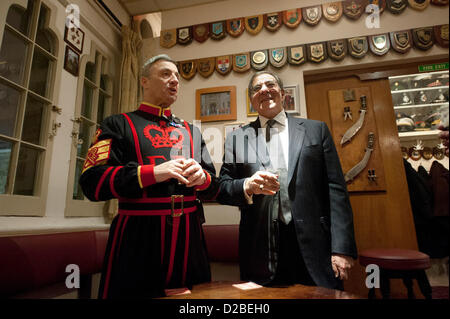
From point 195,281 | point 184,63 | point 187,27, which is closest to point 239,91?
point 184,63

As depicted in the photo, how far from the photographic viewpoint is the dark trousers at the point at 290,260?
0.89 metres

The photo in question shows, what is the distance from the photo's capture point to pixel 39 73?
57.1 inches

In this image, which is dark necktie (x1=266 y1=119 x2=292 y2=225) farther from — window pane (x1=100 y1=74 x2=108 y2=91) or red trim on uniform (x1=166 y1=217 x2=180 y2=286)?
window pane (x1=100 y1=74 x2=108 y2=91)

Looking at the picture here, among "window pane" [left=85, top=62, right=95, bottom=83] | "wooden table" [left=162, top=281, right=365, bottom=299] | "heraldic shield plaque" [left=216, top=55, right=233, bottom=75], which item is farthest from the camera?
"heraldic shield plaque" [left=216, top=55, right=233, bottom=75]

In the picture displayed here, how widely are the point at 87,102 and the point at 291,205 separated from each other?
5.73ft

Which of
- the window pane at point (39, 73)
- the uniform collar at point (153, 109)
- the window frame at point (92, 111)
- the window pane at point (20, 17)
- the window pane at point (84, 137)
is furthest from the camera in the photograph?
the window pane at point (84, 137)

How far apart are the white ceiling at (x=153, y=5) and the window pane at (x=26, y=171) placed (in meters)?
1.47

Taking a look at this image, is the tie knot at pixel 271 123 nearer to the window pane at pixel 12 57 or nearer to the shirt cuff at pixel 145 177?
the shirt cuff at pixel 145 177

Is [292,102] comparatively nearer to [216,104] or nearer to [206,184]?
[216,104]

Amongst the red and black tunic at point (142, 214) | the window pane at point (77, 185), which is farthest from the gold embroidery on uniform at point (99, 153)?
the window pane at point (77, 185)

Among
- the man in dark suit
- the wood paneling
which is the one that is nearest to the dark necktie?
the man in dark suit

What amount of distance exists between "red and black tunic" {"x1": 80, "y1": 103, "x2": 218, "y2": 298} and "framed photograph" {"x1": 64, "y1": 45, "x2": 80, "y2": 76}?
1064 mm

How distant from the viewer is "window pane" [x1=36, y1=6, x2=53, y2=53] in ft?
4.86
